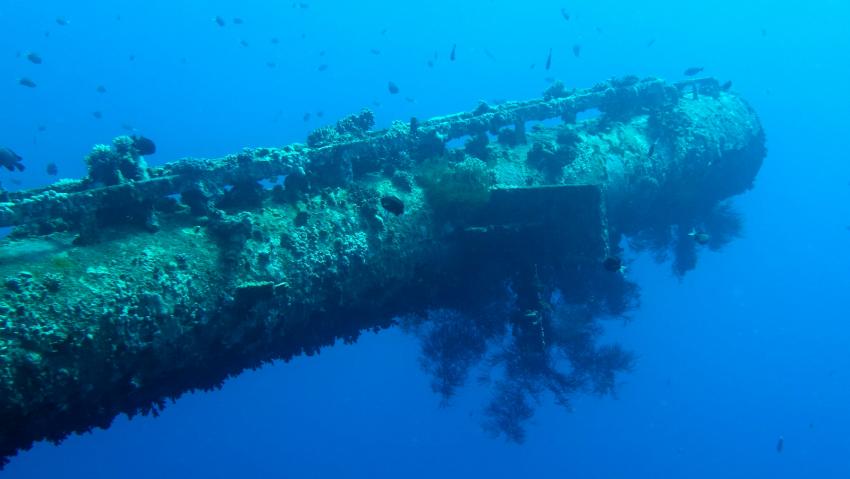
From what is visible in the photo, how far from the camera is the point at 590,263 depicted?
8273 mm

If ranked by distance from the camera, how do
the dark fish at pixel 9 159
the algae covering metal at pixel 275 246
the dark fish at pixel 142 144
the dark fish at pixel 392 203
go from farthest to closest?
1. the dark fish at pixel 9 159
2. the dark fish at pixel 142 144
3. the dark fish at pixel 392 203
4. the algae covering metal at pixel 275 246

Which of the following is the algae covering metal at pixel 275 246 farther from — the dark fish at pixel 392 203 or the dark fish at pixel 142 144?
the dark fish at pixel 142 144

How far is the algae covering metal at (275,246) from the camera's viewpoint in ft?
14.0

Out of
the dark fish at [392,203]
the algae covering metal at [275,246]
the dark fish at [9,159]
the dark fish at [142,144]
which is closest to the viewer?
the algae covering metal at [275,246]

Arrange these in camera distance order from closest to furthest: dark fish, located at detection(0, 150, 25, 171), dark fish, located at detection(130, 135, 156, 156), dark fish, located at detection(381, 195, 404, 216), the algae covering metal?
the algae covering metal → dark fish, located at detection(381, 195, 404, 216) → dark fish, located at detection(130, 135, 156, 156) → dark fish, located at detection(0, 150, 25, 171)

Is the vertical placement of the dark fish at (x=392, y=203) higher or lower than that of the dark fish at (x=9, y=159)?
lower

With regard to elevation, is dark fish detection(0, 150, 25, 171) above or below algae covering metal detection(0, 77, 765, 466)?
above

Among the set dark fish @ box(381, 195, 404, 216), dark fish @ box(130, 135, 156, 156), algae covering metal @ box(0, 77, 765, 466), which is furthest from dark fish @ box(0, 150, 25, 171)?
dark fish @ box(381, 195, 404, 216)

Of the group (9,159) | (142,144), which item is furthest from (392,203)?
(9,159)

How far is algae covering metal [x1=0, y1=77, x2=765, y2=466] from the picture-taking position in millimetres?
→ 4262

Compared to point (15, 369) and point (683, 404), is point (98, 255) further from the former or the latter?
point (683, 404)

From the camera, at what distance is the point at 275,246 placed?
584 cm

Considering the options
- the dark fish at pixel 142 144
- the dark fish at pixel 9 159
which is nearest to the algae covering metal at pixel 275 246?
the dark fish at pixel 142 144

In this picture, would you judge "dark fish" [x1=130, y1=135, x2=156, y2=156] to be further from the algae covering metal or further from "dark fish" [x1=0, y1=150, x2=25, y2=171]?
"dark fish" [x1=0, y1=150, x2=25, y2=171]
